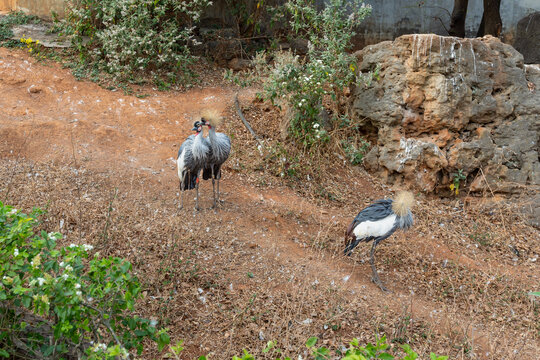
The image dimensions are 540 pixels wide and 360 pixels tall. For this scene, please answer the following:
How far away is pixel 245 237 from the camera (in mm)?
5641

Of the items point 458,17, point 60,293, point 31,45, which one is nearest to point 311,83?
point 458,17

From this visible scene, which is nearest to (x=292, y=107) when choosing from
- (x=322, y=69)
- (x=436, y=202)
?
(x=322, y=69)

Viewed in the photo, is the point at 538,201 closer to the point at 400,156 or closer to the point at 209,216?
Answer: the point at 400,156

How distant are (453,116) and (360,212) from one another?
126 inches

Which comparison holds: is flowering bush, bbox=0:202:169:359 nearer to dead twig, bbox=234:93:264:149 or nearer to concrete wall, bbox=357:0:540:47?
dead twig, bbox=234:93:264:149

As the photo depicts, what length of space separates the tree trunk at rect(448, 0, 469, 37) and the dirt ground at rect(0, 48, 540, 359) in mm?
4788

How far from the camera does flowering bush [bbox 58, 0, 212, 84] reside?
8.62 meters

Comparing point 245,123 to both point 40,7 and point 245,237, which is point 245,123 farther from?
point 40,7

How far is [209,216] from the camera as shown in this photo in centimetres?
586

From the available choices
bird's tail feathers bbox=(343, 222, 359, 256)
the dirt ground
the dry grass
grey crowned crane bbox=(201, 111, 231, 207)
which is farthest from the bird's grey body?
bird's tail feathers bbox=(343, 222, 359, 256)

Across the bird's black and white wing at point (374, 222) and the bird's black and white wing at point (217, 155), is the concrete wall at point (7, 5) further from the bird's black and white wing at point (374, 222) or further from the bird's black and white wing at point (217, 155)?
the bird's black and white wing at point (374, 222)

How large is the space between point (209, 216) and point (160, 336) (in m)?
3.04

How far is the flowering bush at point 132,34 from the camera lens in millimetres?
8617

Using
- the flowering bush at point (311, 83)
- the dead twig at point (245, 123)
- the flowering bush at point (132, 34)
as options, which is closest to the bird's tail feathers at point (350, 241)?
the flowering bush at point (311, 83)
